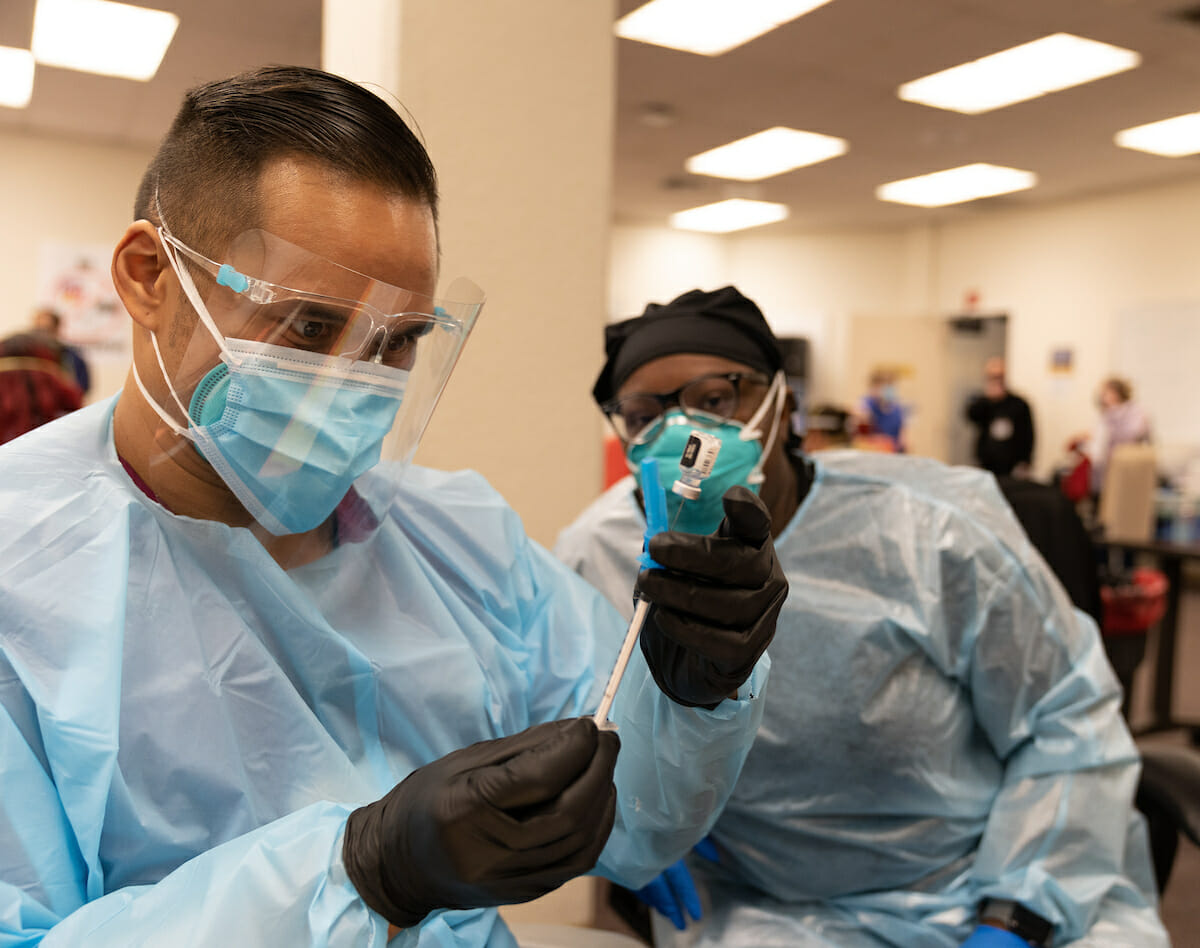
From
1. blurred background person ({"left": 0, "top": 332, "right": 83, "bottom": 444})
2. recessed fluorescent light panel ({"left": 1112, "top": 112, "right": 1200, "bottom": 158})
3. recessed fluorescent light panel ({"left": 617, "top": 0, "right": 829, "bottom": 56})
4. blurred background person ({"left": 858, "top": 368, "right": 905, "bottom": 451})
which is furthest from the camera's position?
blurred background person ({"left": 858, "top": 368, "right": 905, "bottom": 451})

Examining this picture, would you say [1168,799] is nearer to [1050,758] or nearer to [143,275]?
[1050,758]

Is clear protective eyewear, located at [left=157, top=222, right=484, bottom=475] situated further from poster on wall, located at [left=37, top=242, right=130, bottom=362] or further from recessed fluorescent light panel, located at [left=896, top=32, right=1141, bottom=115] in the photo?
poster on wall, located at [left=37, top=242, right=130, bottom=362]

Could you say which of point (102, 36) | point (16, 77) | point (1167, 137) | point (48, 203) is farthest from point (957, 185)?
point (48, 203)

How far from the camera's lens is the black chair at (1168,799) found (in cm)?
142

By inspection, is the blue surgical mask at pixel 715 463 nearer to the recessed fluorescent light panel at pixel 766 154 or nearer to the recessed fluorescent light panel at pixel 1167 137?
the recessed fluorescent light panel at pixel 766 154

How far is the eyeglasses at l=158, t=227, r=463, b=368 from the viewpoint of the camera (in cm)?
84

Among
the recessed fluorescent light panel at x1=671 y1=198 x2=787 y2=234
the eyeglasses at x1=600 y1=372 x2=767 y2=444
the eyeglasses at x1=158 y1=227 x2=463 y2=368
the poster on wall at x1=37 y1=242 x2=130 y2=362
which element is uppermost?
the recessed fluorescent light panel at x1=671 y1=198 x2=787 y2=234

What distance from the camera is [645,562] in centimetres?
81

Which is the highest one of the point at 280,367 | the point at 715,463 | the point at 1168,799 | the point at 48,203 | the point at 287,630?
the point at 48,203

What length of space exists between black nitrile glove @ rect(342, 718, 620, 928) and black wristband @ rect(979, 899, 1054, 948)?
871 mm

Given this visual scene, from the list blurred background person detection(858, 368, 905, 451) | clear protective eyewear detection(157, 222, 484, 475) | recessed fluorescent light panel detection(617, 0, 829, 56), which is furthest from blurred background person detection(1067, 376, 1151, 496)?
clear protective eyewear detection(157, 222, 484, 475)

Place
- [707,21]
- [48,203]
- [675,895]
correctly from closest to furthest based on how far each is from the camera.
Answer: [675,895] < [707,21] < [48,203]

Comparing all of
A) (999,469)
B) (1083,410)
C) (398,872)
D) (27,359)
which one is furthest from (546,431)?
(1083,410)

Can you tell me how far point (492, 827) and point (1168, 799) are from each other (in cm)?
123
